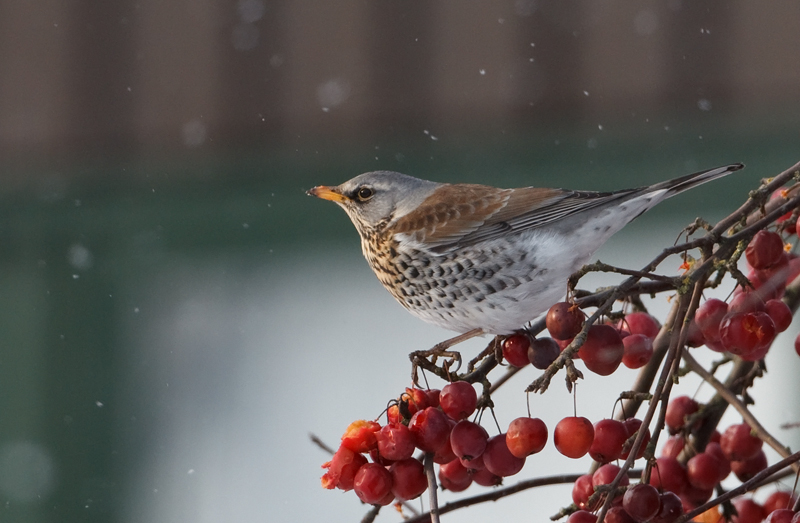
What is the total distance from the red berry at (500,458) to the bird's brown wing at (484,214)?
1.16 feet

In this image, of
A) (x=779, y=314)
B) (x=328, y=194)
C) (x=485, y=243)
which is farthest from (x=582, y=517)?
(x=328, y=194)

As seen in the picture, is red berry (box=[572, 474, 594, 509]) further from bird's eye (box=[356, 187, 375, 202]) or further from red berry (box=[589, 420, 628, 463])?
bird's eye (box=[356, 187, 375, 202])

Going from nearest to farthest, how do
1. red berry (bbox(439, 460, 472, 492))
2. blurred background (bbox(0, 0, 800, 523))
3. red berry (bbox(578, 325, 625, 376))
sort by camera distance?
red berry (bbox(578, 325, 625, 376))
red berry (bbox(439, 460, 472, 492))
blurred background (bbox(0, 0, 800, 523))

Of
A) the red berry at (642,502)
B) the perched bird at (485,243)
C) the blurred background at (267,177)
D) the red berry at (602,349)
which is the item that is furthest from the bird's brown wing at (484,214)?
the blurred background at (267,177)

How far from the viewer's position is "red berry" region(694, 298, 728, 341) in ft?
2.47

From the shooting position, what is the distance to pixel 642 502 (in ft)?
2.07

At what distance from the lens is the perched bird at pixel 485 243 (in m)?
0.97

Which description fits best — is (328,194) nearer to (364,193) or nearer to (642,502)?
(364,193)

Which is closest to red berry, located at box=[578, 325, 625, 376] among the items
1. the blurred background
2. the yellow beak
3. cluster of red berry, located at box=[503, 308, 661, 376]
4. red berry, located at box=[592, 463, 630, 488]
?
cluster of red berry, located at box=[503, 308, 661, 376]

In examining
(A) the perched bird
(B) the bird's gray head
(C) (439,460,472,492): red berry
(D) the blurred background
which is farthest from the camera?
(D) the blurred background

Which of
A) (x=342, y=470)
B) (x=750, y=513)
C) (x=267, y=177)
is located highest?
(x=267, y=177)

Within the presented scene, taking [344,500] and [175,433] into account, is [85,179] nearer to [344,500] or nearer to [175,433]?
[175,433]

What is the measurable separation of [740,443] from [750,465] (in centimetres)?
4

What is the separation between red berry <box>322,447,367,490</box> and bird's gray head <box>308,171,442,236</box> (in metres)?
0.46
